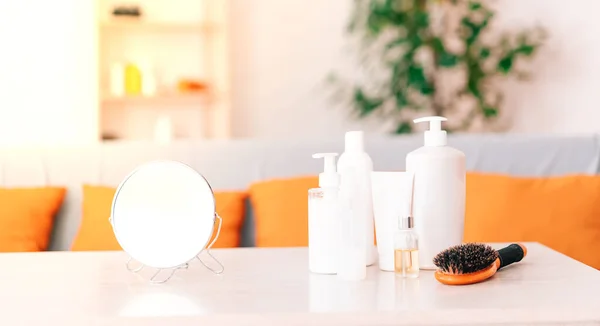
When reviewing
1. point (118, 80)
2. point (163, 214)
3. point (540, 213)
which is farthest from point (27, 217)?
point (118, 80)

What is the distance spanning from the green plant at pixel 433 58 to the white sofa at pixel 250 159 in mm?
1274

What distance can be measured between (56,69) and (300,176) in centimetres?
203

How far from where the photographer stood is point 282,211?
1.99 meters

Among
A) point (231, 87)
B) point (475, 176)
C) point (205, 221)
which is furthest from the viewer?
A: point (231, 87)

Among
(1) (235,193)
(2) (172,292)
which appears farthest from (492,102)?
(2) (172,292)

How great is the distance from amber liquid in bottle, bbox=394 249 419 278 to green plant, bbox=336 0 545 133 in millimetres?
2360

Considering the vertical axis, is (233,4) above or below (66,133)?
above

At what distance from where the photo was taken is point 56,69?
3682 mm

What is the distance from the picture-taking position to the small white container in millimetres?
1163

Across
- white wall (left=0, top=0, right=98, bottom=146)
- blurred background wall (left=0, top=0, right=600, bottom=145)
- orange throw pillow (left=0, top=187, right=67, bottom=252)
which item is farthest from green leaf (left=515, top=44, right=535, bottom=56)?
orange throw pillow (left=0, top=187, right=67, bottom=252)

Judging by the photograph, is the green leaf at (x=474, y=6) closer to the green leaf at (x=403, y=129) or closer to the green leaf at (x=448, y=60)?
the green leaf at (x=448, y=60)

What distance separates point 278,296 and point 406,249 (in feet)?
0.74

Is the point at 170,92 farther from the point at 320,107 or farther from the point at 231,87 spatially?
the point at 320,107

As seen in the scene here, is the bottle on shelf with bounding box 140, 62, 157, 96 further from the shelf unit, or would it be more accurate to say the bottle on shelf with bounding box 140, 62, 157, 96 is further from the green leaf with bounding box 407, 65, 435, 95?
the green leaf with bounding box 407, 65, 435, 95
